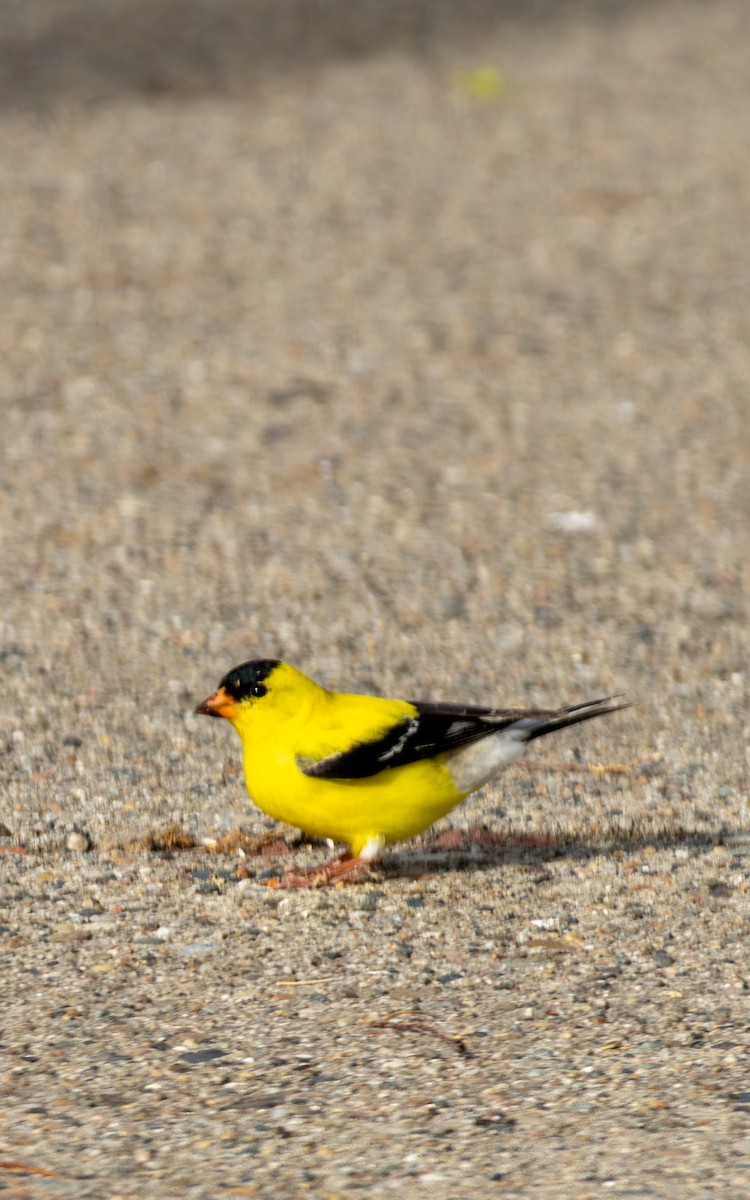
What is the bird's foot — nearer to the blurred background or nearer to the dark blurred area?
the blurred background

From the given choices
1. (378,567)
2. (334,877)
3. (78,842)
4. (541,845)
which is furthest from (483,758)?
(378,567)

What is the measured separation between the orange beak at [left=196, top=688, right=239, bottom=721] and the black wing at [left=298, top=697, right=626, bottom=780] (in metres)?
0.34

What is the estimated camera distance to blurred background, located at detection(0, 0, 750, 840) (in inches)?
251

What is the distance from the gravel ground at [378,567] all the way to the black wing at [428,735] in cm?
38

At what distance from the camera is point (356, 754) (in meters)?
4.52

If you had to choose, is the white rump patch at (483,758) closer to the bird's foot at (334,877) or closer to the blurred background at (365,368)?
the bird's foot at (334,877)

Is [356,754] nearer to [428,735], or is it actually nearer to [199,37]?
[428,735]

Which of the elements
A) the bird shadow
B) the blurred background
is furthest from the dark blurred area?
the bird shadow

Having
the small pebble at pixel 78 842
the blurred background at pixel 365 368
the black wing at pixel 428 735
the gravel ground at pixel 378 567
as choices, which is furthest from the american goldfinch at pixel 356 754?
the blurred background at pixel 365 368

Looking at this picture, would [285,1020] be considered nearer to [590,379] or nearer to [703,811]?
[703,811]

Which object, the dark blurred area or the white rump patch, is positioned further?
the dark blurred area

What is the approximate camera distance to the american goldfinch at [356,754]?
453 cm

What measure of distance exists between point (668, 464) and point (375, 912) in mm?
4243

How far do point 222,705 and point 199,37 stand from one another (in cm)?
1022
